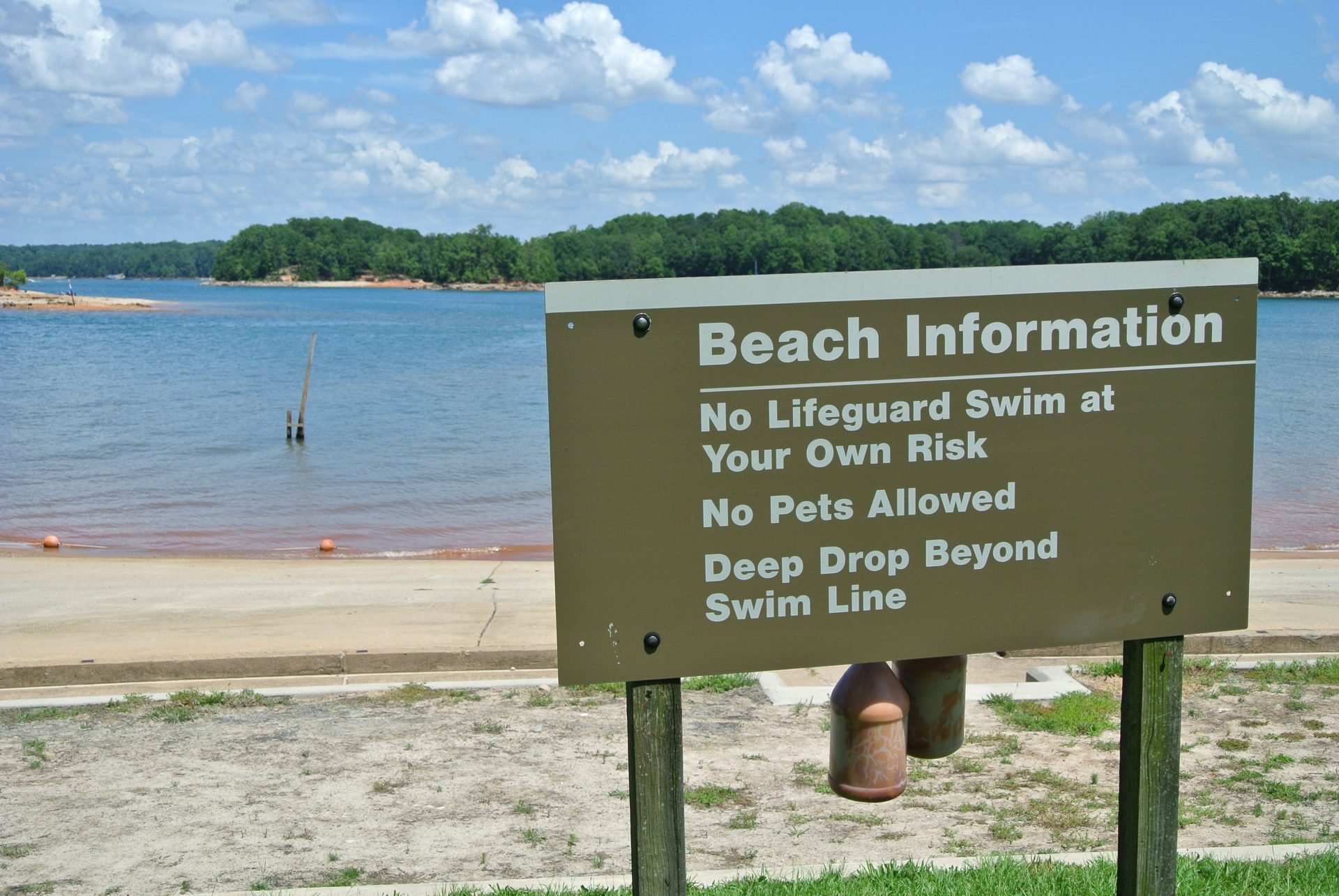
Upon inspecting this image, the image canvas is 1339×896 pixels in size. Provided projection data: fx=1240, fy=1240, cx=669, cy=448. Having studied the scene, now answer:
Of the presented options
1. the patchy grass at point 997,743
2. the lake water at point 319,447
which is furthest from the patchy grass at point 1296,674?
the lake water at point 319,447

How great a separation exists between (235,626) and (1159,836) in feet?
24.5

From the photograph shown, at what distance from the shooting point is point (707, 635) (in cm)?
287

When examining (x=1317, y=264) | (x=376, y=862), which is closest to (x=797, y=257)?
(x=1317, y=264)

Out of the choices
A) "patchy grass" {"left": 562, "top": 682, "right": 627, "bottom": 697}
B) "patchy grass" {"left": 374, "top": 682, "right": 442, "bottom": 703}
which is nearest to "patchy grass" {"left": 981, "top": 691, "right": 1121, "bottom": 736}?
"patchy grass" {"left": 562, "top": 682, "right": 627, "bottom": 697}

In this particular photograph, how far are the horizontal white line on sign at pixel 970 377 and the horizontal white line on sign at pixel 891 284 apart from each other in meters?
0.18

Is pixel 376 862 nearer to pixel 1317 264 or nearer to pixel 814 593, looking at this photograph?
pixel 814 593

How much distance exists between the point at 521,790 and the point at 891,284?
356cm

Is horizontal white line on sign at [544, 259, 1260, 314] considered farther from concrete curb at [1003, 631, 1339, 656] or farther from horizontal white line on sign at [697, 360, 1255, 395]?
concrete curb at [1003, 631, 1339, 656]

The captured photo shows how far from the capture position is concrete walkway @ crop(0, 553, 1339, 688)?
7.68m

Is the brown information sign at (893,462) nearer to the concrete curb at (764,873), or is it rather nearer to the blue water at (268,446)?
the concrete curb at (764,873)

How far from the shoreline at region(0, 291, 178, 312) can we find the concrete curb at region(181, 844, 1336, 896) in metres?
125

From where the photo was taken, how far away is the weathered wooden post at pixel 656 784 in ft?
9.57

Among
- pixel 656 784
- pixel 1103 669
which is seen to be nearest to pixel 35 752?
pixel 656 784

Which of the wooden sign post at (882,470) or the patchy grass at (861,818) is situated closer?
the wooden sign post at (882,470)
